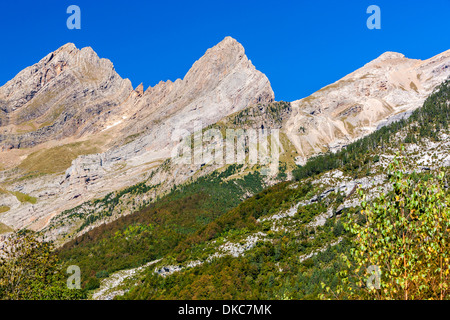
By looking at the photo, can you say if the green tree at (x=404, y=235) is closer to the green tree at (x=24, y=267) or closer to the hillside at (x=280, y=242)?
the green tree at (x=24, y=267)

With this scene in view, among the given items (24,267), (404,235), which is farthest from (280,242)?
(404,235)

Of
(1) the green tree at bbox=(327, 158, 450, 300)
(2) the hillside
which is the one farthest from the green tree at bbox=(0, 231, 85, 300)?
(2) the hillside

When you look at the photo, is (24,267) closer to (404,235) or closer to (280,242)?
(404,235)

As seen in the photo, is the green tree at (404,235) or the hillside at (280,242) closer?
the green tree at (404,235)

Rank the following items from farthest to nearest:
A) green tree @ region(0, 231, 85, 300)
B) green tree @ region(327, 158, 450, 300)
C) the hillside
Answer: the hillside, green tree @ region(0, 231, 85, 300), green tree @ region(327, 158, 450, 300)

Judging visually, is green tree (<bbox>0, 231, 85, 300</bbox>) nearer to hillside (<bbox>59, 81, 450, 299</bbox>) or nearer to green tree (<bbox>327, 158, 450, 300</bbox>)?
green tree (<bbox>327, 158, 450, 300</bbox>)

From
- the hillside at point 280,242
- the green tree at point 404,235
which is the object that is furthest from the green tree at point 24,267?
the hillside at point 280,242

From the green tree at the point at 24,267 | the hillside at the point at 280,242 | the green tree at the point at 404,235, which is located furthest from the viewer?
the hillside at the point at 280,242

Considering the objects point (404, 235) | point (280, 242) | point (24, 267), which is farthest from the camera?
point (280, 242)

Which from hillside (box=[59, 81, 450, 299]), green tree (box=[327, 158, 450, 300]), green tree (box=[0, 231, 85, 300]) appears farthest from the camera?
hillside (box=[59, 81, 450, 299])

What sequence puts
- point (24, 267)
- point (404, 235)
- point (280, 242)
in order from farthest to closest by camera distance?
1. point (280, 242)
2. point (24, 267)
3. point (404, 235)

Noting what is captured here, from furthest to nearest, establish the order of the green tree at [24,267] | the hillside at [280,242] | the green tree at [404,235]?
the hillside at [280,242] → the green tree at [24,267] → the green tree at [404,235]

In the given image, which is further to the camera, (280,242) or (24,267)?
(280,242)
